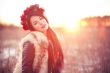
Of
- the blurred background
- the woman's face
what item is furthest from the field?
the woman's face

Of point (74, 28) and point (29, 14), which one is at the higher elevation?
point (29, 14)

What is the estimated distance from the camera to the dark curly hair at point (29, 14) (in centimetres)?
272

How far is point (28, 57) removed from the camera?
8.80 ft

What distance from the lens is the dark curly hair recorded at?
8.94 feet

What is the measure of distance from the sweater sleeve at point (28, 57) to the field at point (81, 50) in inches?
4.3

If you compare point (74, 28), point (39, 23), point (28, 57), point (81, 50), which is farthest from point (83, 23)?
point (28, 57)

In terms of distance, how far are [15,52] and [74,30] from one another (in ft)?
1.83

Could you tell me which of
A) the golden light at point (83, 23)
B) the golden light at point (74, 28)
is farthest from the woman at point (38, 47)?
the golden light at point (83, 23)

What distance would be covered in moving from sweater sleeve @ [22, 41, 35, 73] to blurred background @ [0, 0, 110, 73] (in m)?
0.11

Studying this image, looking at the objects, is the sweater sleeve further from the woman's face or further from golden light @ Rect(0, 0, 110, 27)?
golden light @ Rect(0, 0, 110, 27)

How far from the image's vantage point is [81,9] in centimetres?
282

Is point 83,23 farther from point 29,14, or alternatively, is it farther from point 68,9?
point 29,14

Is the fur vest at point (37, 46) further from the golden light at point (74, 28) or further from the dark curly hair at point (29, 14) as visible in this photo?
the golden light at point (74, 28)

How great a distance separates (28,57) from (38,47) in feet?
0.40
